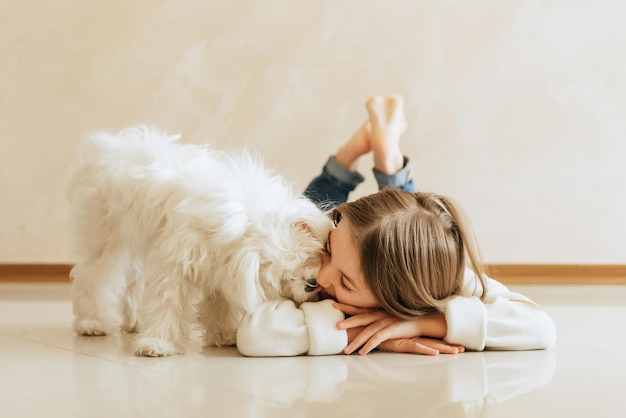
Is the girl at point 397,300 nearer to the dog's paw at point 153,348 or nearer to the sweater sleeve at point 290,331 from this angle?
the sweater sleeve at point 290,331

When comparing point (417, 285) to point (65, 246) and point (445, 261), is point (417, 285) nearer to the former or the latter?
point (445, 261)

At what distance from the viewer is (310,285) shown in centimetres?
148

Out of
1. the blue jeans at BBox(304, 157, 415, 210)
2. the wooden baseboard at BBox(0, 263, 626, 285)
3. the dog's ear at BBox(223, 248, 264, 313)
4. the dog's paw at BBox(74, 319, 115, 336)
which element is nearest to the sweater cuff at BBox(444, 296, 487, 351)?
the dog's ear at BBox(223, 248, 264, 313)

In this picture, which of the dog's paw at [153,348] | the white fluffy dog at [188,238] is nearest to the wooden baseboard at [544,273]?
the white fluffy dog at [188,238]

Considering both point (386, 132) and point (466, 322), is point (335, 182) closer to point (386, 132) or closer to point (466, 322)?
point (386, 132)

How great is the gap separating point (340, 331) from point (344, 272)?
11 centimetres

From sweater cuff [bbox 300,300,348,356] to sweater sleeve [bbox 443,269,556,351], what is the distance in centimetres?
20

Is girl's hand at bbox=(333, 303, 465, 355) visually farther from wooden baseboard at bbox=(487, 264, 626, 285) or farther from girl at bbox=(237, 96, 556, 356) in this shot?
wooden baseboard at bbox=(487, 264, 626, 285)

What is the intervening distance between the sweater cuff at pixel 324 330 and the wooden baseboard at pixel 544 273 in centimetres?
168

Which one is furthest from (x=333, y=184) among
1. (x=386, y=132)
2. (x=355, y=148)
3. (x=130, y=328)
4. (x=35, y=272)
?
(x=35, y=272)

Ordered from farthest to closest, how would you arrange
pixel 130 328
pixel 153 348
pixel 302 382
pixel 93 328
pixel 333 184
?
pixel 333 184 → pixel 130 328 → pixel 93 328 → pixel 153 348 → pixel 302 382

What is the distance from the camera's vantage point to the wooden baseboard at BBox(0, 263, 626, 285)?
301cm

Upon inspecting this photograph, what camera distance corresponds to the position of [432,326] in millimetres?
1490

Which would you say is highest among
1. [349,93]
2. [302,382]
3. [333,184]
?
[349,93]
